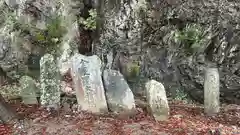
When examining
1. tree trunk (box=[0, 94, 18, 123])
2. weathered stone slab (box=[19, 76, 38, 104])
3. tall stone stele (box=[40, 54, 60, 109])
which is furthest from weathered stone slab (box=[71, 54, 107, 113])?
tree trunk (box=[0, 94, 18, 123])

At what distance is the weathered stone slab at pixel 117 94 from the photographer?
600 centimetres

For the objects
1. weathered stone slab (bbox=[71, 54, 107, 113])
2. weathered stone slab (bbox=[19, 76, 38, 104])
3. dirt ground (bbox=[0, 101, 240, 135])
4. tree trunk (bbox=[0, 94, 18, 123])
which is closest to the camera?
dirt ground (bbox=[0, 101, 240, 135])

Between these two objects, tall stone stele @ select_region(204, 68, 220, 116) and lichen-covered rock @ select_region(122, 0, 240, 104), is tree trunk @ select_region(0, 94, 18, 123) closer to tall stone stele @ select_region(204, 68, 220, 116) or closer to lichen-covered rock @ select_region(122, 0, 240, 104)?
tall stone stele @ select_region(204, 68, 220, 116)

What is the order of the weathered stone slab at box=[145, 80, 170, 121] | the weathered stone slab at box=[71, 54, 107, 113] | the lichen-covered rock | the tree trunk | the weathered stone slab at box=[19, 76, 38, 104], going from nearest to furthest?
the tree trunk
the weathered stone slab at box=[145, 80, 170, 121]
the weathered stone slab at box=[71, 54, 107, 113]
the weathered stone slab at box=[19, 76, 38, 104]
the lichen-covered rock

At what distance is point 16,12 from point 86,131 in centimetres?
606

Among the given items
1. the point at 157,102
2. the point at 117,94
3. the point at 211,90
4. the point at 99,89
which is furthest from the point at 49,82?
the point at 211,90

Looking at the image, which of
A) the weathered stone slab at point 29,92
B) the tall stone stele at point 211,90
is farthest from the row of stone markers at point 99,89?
the weathered stone slab at point 29,92

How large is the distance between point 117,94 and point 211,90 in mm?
1830

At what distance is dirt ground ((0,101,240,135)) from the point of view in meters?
5.34

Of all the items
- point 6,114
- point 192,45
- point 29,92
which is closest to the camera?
point 6,114

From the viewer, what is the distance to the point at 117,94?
19.8ft

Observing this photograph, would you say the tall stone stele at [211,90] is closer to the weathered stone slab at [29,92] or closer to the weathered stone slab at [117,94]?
the weathered stone slab at [117,94]

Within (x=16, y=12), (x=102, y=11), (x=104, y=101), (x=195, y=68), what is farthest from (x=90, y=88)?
(x=16, y=12)

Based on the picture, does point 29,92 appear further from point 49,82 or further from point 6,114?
point 6,114
